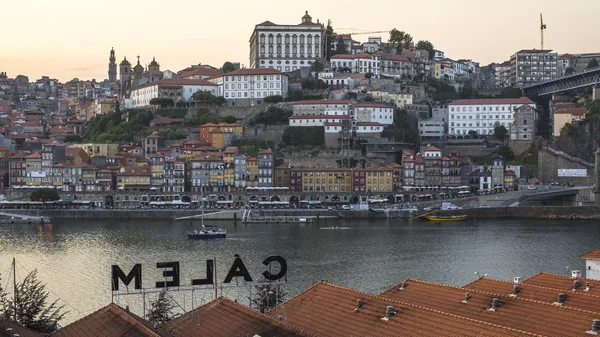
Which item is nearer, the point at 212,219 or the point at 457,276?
the point at 457,276

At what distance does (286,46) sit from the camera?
8700 cm

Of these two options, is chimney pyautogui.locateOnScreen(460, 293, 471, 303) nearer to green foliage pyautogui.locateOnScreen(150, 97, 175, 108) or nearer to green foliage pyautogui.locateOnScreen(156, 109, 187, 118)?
green foliage pyautogui.locateOnScreen(156, 109, 187, 118)

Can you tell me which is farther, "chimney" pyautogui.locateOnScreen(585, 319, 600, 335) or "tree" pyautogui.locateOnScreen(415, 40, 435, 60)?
"tree" pyautogui.locateOnScreen(415, 40, 435, 60)

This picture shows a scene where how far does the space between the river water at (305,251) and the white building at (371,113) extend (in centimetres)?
1861

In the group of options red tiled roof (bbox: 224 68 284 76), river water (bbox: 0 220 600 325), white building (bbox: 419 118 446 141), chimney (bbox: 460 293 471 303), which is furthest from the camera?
red tiled roof (bbox: 224 68 284 76)

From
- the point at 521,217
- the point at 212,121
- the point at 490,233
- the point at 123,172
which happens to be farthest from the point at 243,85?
the point at 490,233

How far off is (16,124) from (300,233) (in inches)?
2095

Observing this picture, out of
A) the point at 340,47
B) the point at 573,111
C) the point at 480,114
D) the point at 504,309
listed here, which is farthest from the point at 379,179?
the point at 504,309

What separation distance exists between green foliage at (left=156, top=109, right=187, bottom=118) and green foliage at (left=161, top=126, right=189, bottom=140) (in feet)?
9.43

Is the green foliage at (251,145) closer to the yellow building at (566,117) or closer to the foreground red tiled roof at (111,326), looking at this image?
the yellow building at (566,117)

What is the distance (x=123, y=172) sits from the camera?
6556cm

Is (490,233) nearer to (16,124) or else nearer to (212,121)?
(212,121)

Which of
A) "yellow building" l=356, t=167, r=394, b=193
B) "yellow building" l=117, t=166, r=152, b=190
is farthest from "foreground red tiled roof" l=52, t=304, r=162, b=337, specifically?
"yellow building" l=117, t=166, r=152, b=190

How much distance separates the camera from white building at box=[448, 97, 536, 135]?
245 ft
